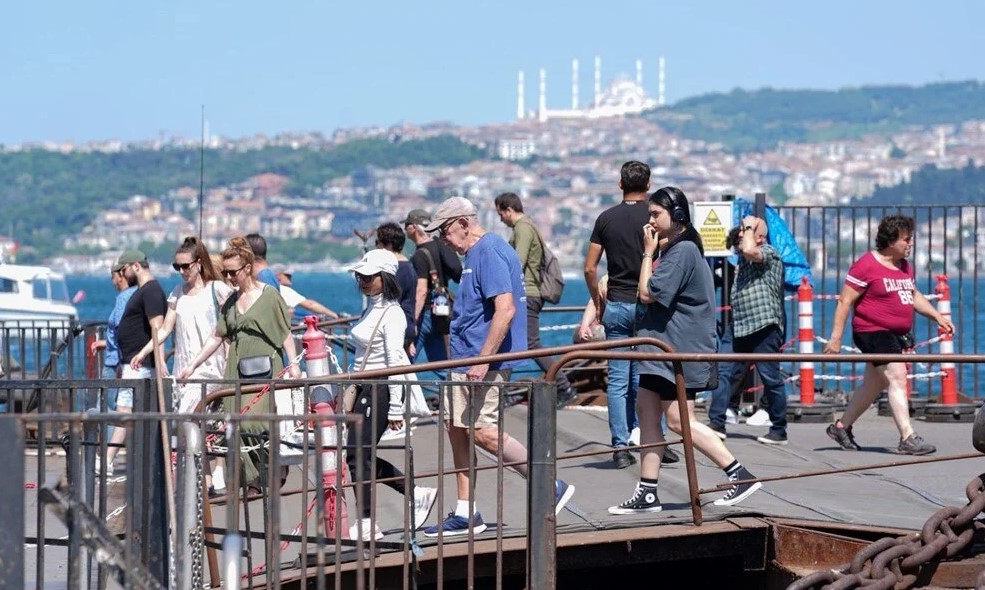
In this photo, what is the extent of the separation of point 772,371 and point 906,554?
13.1 feet

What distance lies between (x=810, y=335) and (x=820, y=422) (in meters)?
1.22

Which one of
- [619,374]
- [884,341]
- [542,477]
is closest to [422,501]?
[542,477]

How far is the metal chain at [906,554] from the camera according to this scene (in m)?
7.57

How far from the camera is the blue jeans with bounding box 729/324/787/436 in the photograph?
11.5 m

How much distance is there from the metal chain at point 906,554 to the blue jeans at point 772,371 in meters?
3.67

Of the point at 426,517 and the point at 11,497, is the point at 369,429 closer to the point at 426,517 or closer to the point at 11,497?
the point at 426,517

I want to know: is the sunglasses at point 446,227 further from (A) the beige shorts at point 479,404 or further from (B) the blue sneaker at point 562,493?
(B) the blue sneaker at point 562,493

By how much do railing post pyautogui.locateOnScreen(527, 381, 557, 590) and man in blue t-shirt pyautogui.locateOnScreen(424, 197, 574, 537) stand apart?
0.59 m

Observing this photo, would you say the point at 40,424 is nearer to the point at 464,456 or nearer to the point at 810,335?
the point at 464,456

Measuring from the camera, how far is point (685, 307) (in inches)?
348

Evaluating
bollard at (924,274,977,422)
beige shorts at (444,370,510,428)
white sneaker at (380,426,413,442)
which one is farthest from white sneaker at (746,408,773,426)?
beige shorts at (444,370,510,428)

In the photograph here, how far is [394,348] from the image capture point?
9367 millimetres

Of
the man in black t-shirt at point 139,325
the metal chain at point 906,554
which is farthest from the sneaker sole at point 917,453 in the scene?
the man in black t-shirt at point 139,325

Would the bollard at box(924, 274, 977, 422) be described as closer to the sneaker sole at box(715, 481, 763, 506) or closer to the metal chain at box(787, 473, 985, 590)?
the sneaker sole at box(715, 481, 763, 506)
